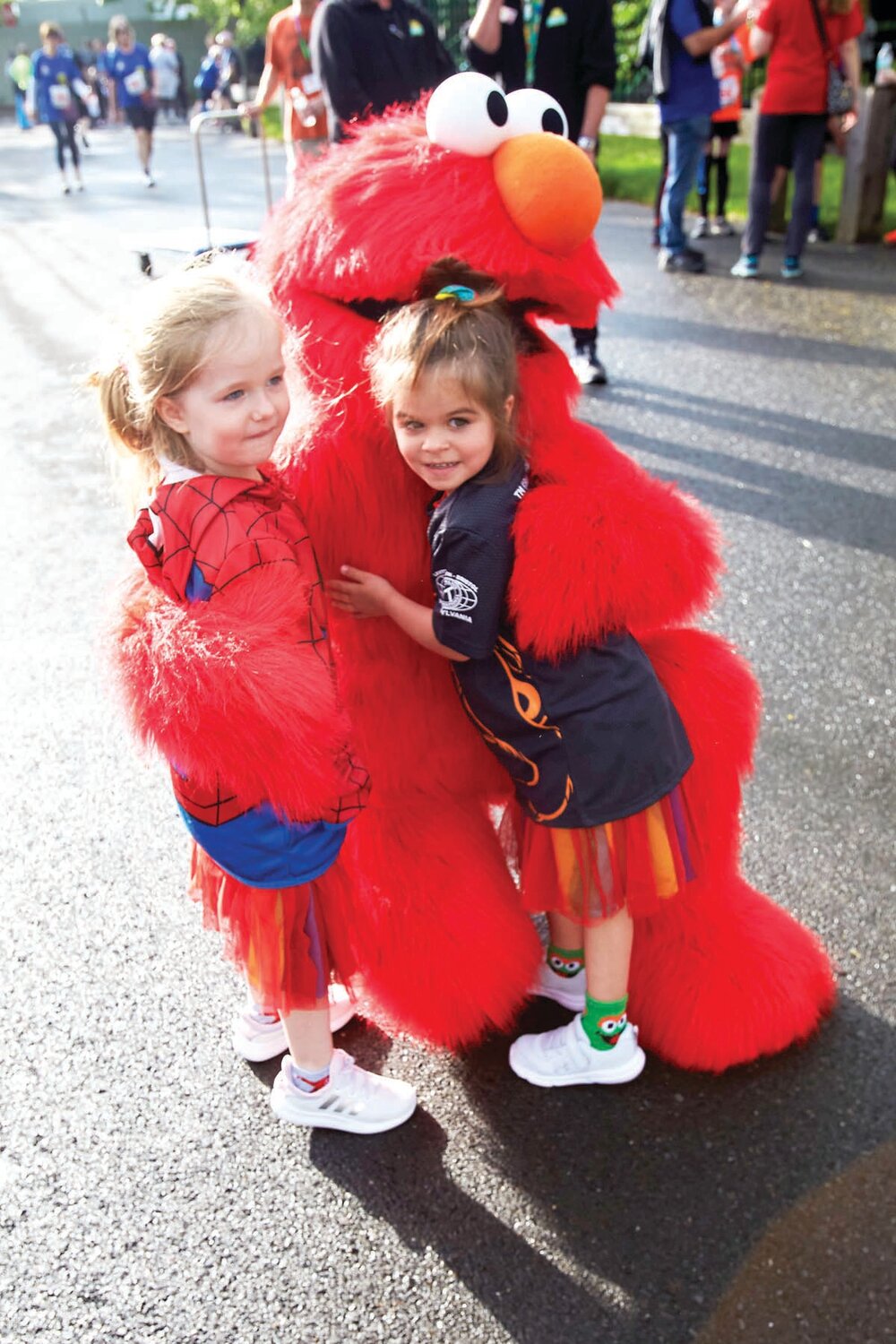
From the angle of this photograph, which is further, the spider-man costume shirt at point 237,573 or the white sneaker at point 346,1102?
the white sneaker at point 346,1102

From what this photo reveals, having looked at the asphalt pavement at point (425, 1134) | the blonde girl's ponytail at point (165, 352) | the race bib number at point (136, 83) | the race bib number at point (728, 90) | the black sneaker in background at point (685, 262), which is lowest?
the asphalt pavement at point (425, 1134)

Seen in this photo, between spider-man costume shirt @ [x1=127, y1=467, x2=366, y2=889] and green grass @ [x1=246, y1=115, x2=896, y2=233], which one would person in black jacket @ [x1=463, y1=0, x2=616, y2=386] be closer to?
spider-man costume shirt @ [x1=127, y1=467, x2=366, y2=889]

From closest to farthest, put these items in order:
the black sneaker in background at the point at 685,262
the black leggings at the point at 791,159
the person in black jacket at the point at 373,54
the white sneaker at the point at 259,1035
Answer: the white sneaker at the point at 259,1035 → the person in black jacket at the point at 373,54 → the black leggings at the point at 791,159 → the black sneaker in background at the point at 685,262

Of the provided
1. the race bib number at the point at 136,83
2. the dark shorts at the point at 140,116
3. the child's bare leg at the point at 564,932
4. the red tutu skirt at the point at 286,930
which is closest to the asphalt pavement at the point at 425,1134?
the child's bare leg at the point at 564,932

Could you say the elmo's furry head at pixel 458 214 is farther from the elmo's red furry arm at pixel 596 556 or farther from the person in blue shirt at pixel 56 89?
the person in blue shirt at pixel 56 89

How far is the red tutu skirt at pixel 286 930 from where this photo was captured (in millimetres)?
1757

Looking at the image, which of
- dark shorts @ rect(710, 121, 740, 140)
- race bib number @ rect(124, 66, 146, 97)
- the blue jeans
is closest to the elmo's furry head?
the blue jeans

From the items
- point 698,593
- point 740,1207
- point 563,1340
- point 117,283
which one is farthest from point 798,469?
point 117,283

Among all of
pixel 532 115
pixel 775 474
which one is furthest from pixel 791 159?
pixel 532 115

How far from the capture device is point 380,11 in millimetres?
4391

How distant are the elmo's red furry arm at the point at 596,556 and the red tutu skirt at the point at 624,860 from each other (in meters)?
0.32

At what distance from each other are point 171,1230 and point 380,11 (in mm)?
4308

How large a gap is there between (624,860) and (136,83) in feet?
47.9

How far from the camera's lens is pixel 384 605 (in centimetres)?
177
